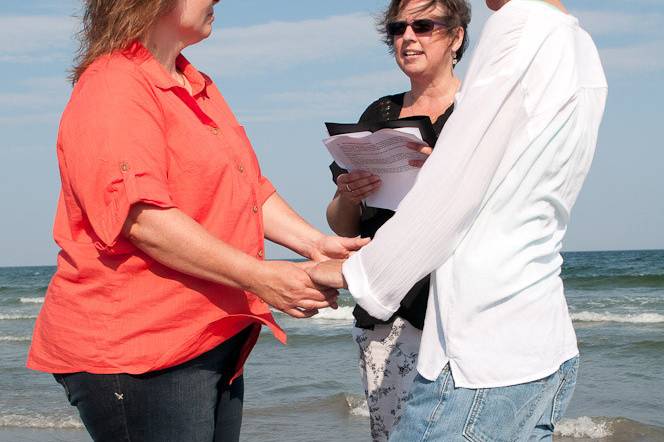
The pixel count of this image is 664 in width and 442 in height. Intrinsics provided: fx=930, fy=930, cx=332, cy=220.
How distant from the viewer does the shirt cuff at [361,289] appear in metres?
1.76

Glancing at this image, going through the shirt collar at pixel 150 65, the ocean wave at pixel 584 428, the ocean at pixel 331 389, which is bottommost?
the ocean at pixel 331 389

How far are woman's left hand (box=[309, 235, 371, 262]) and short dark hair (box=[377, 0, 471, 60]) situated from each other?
3.33 feet

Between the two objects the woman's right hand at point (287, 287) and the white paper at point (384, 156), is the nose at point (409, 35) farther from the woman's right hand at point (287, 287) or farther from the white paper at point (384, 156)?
the woman's right hand at point (287, 287)

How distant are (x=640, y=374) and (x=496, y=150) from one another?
8781 mm

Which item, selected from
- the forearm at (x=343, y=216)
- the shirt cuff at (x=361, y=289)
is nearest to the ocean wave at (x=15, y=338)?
the forearm at (x=343, y=216)

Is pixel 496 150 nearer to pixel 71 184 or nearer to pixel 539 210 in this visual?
pixel 539 210

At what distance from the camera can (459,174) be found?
5.36 ft

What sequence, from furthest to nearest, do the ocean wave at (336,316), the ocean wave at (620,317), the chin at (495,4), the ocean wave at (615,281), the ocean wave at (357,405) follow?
the ocean wave at (615,281), the ocean wave at (336,316), the ocean wave at (620,317), the ocean wave at (357,405), the chin at (495,4)

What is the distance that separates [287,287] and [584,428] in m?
5.58

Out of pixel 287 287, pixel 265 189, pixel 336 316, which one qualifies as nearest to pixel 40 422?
pixel 265 189

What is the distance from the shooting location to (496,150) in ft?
5.33

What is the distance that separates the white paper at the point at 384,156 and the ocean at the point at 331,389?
4575mm

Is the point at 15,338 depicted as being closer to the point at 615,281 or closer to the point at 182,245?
the point at 182,245

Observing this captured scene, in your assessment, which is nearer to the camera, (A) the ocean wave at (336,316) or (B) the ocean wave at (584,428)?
(B) the ocean wave at (584,428)
